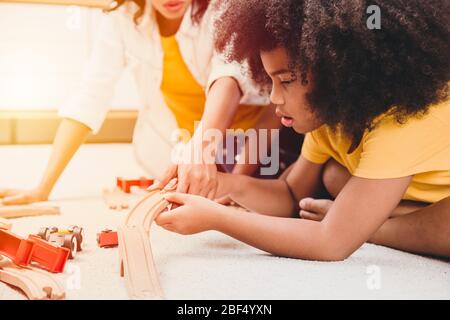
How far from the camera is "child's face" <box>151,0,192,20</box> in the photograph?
116 centimetres

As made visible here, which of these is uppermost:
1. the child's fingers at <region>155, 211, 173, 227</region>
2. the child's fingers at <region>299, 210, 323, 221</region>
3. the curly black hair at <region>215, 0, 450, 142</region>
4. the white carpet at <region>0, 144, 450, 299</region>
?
the curly black hair at <region>215, 0, 450, 142</region>

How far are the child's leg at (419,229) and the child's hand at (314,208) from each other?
92 mm

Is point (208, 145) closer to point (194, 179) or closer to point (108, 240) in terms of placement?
point (194, 179)

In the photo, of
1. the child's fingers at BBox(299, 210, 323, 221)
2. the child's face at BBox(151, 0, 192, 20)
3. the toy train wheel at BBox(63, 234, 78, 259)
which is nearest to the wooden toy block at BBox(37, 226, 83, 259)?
the toy train wheel at BBox(63, 234, 78, 259)

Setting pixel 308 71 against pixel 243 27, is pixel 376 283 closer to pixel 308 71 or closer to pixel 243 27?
pixel 308 71

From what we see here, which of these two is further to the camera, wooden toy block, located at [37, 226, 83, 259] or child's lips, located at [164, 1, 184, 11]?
child's lips, located at [164, 1, 184, 11]

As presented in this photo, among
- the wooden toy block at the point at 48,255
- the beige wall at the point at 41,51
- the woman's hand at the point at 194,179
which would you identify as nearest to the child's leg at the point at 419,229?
the woman's hand at the point at 194,179

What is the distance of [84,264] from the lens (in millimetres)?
809

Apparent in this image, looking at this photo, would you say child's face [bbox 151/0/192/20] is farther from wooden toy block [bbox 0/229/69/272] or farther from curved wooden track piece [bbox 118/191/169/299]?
wooden toy block [bbox 0/229/69/272]

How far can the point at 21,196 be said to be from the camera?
45.3 inches

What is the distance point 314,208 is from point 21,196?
55 centimetres

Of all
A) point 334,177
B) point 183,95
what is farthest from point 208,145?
point 183,95

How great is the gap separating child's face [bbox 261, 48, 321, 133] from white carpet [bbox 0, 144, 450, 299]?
0.20 metres
